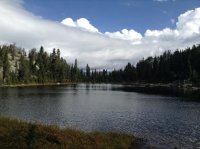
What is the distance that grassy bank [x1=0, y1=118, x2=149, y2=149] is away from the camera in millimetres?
27144

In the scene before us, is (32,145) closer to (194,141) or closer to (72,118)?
(194,141)

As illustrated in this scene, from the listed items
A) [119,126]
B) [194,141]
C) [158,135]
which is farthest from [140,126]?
[194,141]

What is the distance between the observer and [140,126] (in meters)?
54.1

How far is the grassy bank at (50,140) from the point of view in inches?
1069

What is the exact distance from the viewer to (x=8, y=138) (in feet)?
96.2

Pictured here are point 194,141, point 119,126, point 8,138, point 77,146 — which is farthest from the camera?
point 119,126

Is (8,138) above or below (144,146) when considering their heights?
above

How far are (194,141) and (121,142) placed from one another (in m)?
12.7

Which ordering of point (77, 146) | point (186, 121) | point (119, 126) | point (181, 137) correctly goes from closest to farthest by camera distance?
point (77, 146), point (181, 137), point (119, 126), point (186, 121)

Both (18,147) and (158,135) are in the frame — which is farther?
(158,135)

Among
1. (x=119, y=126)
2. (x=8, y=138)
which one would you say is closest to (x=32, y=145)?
(x=8, y=138)

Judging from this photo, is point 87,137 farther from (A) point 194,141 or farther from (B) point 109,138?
(A) point 194,141

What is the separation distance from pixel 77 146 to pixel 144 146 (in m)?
10.3

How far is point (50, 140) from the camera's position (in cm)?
3108
